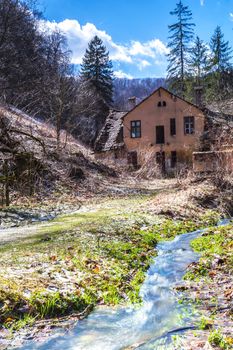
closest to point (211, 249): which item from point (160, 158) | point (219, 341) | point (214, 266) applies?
point (214, 266)

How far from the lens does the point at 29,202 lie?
1823 centimetres

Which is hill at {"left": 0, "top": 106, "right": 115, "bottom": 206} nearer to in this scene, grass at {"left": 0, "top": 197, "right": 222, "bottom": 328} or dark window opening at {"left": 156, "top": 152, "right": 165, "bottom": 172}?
grass at {"left": 0, "top": 197, "right": 222, "bottom": 328}

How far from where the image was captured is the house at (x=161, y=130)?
39719 millimetres

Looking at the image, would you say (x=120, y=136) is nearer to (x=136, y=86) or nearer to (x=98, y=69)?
(x=98, y=69)

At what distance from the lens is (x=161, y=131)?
40.7 metres

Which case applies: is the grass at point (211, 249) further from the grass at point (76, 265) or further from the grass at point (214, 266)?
the grass at point (76, 265)

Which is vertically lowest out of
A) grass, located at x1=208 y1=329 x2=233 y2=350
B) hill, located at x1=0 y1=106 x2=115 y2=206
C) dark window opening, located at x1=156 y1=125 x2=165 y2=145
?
grass, located at x1=208 y1=329 x2=233 y2=350

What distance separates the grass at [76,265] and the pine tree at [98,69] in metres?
42.9

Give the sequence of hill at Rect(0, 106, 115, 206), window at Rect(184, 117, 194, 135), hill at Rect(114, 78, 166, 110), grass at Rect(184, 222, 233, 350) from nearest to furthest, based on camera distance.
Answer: grass at Rect(184, 222, 233, 350) < hill at Rect(0, 106, 115, 206) < window at Rect(184, 117, 194, 135) < hill at Rect(114, 78, 166, 110)

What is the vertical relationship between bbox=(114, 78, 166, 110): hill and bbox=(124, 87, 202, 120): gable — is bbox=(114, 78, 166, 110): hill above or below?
above

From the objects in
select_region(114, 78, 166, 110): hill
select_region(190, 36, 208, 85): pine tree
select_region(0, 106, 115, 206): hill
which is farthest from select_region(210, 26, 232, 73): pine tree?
select_region(114, 78, 166, 110): hill

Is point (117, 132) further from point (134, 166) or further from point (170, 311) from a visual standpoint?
point (170, 311)

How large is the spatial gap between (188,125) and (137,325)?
3505 cm

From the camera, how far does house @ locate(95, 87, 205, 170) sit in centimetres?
3972
